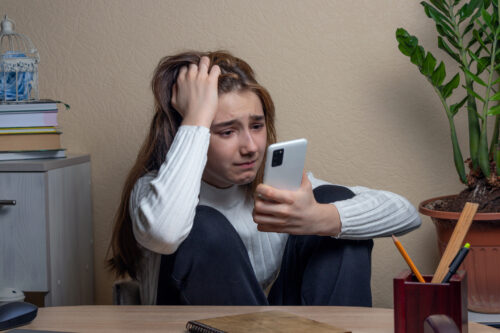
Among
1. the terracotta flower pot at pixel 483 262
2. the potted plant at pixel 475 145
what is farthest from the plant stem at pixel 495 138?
the terracotta flower pot at pixel 483 262

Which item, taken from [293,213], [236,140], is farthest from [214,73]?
[293,213]

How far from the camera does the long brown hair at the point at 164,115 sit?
1380 millimetres

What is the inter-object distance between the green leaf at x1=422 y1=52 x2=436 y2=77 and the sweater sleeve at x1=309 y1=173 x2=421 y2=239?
Answer: 42cm

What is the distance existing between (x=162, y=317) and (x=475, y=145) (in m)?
1.10

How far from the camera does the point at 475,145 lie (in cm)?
163

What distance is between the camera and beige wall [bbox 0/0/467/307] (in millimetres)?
1794

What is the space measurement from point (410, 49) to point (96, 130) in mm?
971

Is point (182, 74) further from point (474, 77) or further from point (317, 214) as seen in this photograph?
point (474, 77)

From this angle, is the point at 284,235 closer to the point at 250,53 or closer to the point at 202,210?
the point at 202,210

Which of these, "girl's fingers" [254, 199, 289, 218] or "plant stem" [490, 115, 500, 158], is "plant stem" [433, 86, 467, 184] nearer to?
"plant stem" [490, 115, 500, 158]

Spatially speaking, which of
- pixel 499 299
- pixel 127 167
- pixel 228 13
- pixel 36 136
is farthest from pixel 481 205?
pixel 36 136

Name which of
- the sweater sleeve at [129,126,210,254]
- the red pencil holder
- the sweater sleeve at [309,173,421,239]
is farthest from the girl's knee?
the red pencil holder

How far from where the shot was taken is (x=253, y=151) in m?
1.29

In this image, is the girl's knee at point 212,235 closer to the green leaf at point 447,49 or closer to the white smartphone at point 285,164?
the white smartphone at point 285,164
